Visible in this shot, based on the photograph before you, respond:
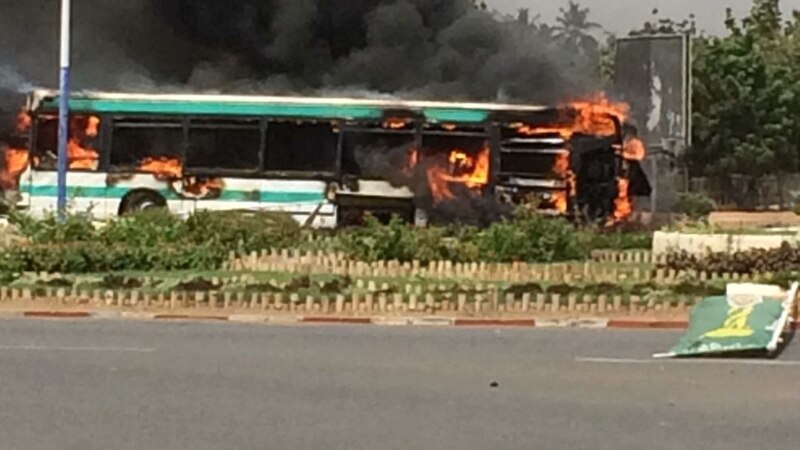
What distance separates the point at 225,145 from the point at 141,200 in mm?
1637

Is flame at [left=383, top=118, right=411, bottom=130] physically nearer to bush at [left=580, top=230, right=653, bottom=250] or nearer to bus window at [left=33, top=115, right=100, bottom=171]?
bush at [left=580, top=230, right=653, bottom=250]

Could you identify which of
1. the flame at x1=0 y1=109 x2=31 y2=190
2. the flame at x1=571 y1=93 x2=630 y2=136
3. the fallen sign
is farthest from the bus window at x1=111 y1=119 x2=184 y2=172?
the fallen sign

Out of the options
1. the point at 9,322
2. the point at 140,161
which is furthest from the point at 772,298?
the point at 140,161

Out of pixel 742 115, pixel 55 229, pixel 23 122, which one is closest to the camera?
pixel 55 229

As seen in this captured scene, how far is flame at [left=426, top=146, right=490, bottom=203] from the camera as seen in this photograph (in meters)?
25.2

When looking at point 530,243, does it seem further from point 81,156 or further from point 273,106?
point 81,156

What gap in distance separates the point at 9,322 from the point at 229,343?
310 centimetres

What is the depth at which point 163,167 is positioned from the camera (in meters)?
26.1

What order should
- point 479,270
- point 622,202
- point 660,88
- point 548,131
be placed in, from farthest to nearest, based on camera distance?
1. point 660,88
2. point 622,202
3. point 548,131
4. point 479,270

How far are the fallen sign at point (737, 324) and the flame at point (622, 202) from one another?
1203 centimetres

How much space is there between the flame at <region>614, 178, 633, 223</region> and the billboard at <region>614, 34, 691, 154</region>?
19.2 ft

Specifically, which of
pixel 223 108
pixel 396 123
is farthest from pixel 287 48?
pixel 396 123

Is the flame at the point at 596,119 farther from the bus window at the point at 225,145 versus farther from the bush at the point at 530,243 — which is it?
the bush at the point at 530,243

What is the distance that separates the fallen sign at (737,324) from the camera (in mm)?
12406
